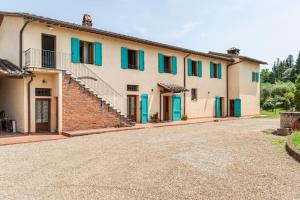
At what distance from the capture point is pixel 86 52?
1598 centimetres

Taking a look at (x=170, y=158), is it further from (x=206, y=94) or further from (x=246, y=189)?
(x=206, y=94)

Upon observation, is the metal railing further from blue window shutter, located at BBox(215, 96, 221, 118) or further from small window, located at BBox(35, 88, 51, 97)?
blue window shutter, located at BBox(215, 96, 221, 118)

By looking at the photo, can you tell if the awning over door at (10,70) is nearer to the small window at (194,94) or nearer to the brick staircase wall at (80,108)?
the brick staircase wall at (80,108)

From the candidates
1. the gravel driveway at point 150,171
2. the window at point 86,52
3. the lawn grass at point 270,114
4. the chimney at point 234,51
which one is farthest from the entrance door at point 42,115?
the chimney at point 234,51

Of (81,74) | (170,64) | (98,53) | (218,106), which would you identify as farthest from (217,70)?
(81,74)

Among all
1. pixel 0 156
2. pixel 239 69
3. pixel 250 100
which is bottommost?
pixel 0 156

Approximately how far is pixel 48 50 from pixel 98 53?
9.20ft

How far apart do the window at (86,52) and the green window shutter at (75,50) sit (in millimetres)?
715

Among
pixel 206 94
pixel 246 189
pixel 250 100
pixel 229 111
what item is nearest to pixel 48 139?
pixel 246 189

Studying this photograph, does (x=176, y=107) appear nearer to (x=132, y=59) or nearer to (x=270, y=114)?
(x=132, y=59)

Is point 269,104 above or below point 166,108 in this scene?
above

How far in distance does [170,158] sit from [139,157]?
87 cm

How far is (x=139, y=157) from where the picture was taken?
7.83m

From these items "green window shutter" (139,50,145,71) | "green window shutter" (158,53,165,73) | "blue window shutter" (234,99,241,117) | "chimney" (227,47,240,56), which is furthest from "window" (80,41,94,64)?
"chimney" (227,47,240,56)
